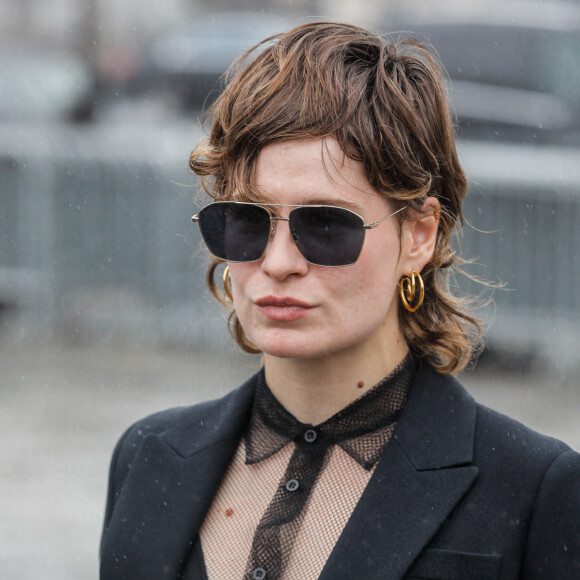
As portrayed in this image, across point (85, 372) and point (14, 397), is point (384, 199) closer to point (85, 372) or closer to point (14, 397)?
point (85, 372)

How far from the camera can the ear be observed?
1908 mm

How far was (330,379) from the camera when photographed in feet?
6.23

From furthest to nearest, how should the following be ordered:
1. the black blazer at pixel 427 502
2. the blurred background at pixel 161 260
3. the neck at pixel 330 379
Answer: the blurred background at pixel 161 260
the neck at pixel 330 379
the black blazer at pixel 427 502

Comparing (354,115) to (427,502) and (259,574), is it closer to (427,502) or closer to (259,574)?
(427,502)

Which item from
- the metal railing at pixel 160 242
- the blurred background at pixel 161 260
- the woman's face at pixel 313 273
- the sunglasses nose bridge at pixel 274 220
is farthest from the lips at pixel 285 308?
the metal railing at pixel 160 242

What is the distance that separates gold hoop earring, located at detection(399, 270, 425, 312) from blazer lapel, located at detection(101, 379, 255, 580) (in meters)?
0.39

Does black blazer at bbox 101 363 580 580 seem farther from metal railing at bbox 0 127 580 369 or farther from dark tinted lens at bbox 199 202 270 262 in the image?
metal railing at bbox 0 127 580 369

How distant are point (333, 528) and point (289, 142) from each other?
2.32 feet

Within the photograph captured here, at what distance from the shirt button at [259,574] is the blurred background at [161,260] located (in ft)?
11.2

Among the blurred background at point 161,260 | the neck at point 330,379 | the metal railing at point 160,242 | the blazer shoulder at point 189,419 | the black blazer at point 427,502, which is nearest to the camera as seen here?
the black blazer at point 427,502

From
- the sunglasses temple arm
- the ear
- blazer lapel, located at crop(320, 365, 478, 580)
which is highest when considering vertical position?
the sunglasses temple arm

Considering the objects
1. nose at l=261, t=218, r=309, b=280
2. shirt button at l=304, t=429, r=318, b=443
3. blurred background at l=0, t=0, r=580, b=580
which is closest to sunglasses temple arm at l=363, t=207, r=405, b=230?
nose at l=261, t=218, r=309, b=280

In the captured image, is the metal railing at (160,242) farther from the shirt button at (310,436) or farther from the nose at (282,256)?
the nose at (282,256)

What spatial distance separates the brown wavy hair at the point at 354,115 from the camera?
179cm
